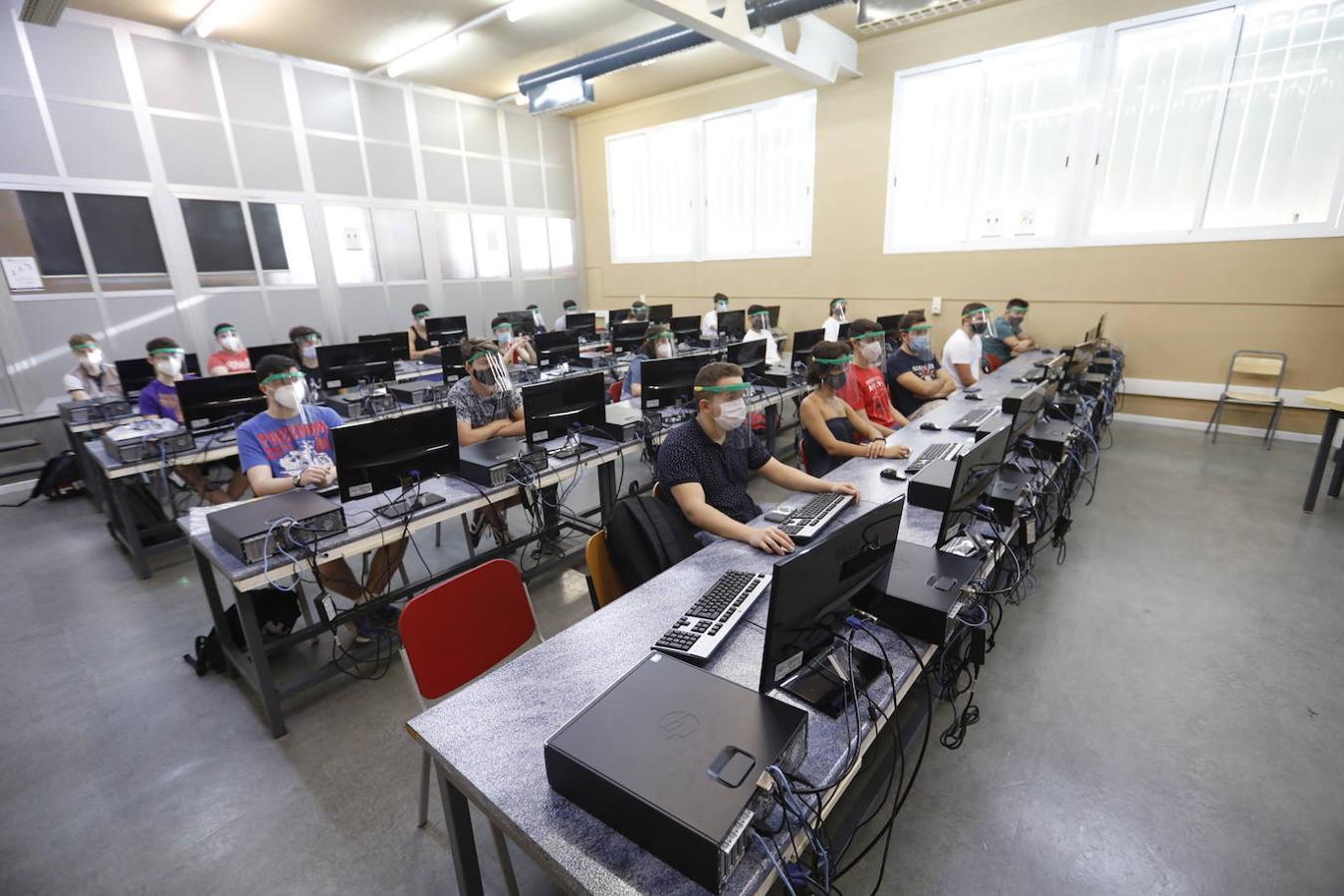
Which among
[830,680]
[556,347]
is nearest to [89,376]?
[556,347]

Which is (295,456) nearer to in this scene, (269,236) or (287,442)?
(287,442)

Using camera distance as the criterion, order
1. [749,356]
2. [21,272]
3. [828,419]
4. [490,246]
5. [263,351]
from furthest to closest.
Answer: [490,246], [21,272], [263,351], [749,356], [828,419]

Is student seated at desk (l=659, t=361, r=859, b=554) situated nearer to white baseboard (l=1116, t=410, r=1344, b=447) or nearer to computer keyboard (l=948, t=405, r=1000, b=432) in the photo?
computer keyboard (l=948, t=405, r=1000, b=432)

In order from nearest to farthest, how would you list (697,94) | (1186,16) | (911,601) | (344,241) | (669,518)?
(911,601), (669,518), (1186,16), (344,241), (697,94)

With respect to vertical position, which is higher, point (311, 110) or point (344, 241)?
point (311, 110)

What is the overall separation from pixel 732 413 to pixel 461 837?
1.57 m

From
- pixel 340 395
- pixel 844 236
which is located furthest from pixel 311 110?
pixel 844 236

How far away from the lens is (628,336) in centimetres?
634

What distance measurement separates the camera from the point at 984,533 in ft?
6.91

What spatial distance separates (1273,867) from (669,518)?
203 cm

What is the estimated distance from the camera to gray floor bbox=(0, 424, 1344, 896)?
1.69m

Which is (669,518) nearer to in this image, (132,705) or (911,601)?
(911,601)

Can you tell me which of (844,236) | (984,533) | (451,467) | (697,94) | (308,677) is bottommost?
(308,677)

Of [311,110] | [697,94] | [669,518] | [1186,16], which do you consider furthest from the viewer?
[697,94]
